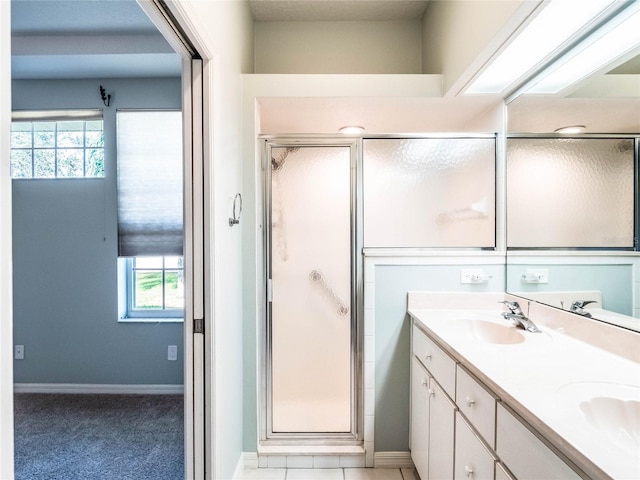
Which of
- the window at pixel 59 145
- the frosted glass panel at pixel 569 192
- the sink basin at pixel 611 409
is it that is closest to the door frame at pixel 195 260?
the sink basin at pixel 611 409

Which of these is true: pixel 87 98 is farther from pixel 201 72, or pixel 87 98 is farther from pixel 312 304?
pixel 312 304

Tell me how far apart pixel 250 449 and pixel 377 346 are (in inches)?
38.8

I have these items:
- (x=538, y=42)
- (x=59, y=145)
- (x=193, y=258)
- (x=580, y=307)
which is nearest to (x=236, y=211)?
(x=193, y=258)

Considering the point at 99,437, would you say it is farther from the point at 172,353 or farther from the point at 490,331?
the point at 490,331

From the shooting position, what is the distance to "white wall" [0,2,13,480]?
528mm

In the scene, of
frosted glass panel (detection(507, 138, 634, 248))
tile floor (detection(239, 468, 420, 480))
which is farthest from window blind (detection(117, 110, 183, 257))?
frosted glass panel (detection(507, 138, 634, 248))

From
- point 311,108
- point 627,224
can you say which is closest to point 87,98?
point 311,108

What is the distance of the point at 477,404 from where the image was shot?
116 cm

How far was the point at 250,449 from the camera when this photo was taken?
6.49 feet

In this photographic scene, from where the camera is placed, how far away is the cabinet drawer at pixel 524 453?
2.55ft

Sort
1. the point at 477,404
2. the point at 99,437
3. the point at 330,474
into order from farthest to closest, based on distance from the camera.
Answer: the point at 99,437 < the point at 330,474 < the point at 477,404

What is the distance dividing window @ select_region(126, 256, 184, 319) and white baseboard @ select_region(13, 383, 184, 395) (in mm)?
594

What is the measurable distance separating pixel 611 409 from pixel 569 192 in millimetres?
1072

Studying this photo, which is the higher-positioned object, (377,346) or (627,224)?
(627,224)
